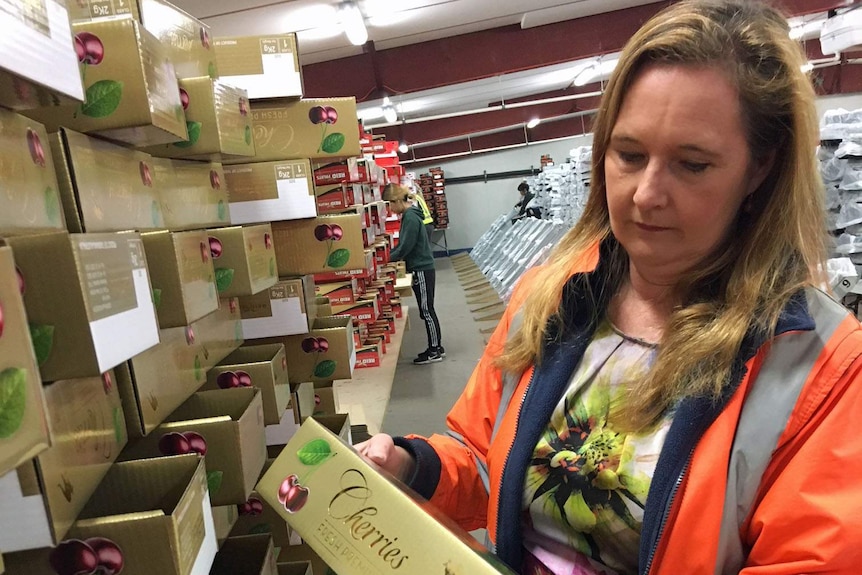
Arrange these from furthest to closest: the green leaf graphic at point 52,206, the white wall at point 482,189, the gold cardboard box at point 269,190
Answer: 1. the white wall at point 482,189
2. the gold cardboard box at point 269,190
3. the green leaf graphic at point 52,206

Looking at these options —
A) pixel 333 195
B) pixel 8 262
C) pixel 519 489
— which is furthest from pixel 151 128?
pixel 333 195

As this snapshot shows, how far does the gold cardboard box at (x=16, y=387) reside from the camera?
547 mm

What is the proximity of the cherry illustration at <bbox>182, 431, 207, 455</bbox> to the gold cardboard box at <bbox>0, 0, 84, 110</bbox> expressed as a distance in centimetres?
63

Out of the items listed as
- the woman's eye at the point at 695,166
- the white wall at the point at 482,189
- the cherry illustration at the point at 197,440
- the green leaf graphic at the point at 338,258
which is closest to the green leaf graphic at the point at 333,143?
the green leaf graphic at the point at 338,258

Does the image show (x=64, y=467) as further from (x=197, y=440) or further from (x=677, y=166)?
(x=677, y=166)

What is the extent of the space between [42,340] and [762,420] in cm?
96

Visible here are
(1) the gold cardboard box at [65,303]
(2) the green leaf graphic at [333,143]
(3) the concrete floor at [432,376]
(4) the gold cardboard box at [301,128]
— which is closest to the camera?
(1) the gold cardboard box at [65,303]

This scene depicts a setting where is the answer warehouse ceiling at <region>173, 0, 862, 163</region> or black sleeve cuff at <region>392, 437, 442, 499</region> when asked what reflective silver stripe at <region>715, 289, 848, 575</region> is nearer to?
black sleeve cuff at <region>392, 437, 442, 499</region>

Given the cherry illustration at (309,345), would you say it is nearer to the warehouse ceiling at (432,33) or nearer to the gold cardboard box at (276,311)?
the gold cardboard box at (276,311)

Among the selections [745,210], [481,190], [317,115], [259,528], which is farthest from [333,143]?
[481,190]

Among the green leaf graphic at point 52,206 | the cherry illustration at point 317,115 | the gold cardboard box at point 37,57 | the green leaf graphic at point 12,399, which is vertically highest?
the cherry illustration at point 317,115

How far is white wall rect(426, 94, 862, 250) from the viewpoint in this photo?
1484 cm

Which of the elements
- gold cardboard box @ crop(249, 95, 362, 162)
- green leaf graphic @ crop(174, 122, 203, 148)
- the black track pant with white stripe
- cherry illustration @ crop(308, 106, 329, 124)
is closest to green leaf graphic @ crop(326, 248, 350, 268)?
gold cardboard box @ crop(249, 95, 362, 162)

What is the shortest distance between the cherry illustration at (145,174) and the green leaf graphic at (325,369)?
1.09 metres
